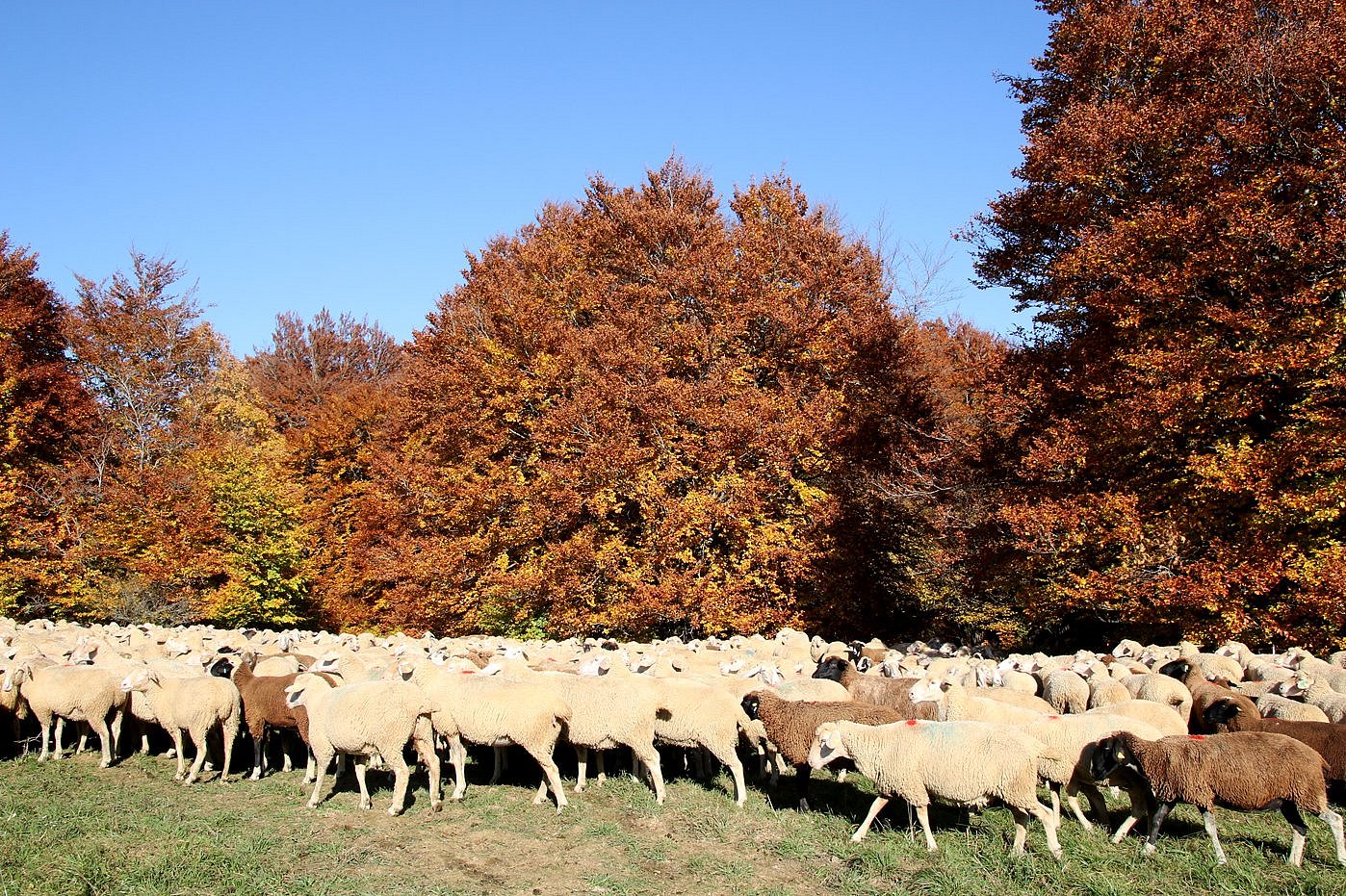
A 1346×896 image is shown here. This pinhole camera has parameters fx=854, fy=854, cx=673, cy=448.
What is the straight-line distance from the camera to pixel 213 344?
148 ft

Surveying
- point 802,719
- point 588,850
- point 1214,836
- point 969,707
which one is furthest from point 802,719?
point 1214,836

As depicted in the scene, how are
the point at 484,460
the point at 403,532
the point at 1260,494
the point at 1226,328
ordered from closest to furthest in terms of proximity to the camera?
the point at 1260,494
the point at 1226,328
the point at 484,460
the point at 403,532

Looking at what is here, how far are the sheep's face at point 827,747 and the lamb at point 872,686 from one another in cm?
265

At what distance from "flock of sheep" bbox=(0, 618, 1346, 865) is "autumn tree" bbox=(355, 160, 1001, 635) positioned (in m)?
8.08

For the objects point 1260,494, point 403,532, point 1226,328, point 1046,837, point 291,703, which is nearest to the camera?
point 1046,837

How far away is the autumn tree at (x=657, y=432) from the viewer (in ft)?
78.6

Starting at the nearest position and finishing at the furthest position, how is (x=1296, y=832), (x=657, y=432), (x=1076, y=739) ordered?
(x=1296, y=832) < (x=1076, y=739) < (x=657, y=432)

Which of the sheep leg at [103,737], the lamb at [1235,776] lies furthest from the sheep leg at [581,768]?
the sheep leg at [103,737]

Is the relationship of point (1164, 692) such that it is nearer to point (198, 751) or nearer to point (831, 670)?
point (831, 670)

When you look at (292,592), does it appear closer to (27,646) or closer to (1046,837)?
(27,646)

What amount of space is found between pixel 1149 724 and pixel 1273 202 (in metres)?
13.3

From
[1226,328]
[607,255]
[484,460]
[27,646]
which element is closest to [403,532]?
[484,460]

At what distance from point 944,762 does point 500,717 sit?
16.3 feet

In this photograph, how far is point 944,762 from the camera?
25.4 feet
